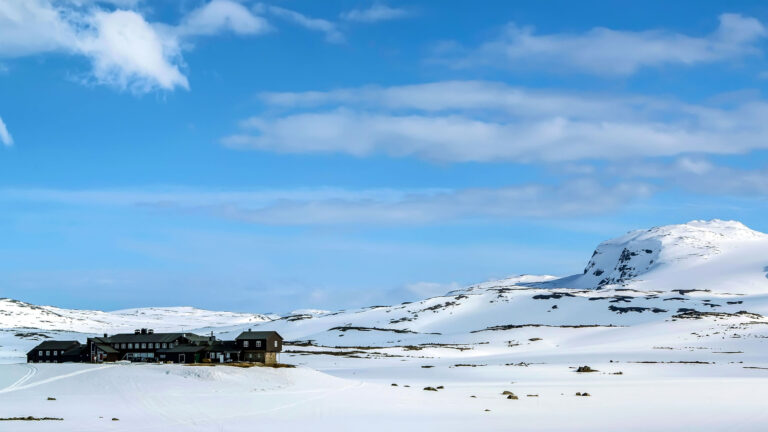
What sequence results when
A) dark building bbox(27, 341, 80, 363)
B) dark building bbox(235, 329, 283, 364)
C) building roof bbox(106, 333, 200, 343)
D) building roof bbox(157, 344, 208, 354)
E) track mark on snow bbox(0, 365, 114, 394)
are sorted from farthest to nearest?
dark building bbox(27, 341, 80, 363)
building roof bbox(106, 333, 200, 343)
building roof bbox(157, 344, 208, 354)
dark building bbox(235, 329, 283, 364)
track mark on snow bbox(0, 365, 114, 394)

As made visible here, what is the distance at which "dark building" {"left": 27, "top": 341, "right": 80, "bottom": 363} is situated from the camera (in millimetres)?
91250

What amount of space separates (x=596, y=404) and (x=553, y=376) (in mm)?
28562

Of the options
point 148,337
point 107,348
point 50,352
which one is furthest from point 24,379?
point 50,352

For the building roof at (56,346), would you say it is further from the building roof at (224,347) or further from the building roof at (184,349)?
the building roof at (224,347)

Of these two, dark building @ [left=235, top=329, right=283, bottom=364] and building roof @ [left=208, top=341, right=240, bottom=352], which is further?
building roof @ [left=208, top=341, right=240, bottom=352]

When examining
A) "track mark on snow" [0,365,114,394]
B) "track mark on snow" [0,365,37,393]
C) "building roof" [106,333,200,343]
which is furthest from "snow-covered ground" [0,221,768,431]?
"building roof" [106,333,200,343]

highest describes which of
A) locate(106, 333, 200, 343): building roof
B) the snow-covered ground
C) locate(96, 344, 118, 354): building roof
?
locate(106, 333, 200, 343): building roof

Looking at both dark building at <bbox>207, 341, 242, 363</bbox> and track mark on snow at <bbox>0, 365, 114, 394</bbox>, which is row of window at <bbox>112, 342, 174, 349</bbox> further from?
track mark on snow at <bbox>0, 365, 114, 394</bbox>

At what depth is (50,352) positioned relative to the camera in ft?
301

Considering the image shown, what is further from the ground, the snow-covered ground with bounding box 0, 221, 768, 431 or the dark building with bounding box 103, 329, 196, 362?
the dark building with bounding box 103, 329, 196, 362

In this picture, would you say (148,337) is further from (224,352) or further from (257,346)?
(257,346)

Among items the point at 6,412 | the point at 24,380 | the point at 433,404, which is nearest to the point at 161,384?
the point at 24,380

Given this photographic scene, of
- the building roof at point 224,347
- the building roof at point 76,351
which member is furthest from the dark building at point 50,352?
the building roof at point 224,347

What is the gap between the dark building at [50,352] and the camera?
9125cm
